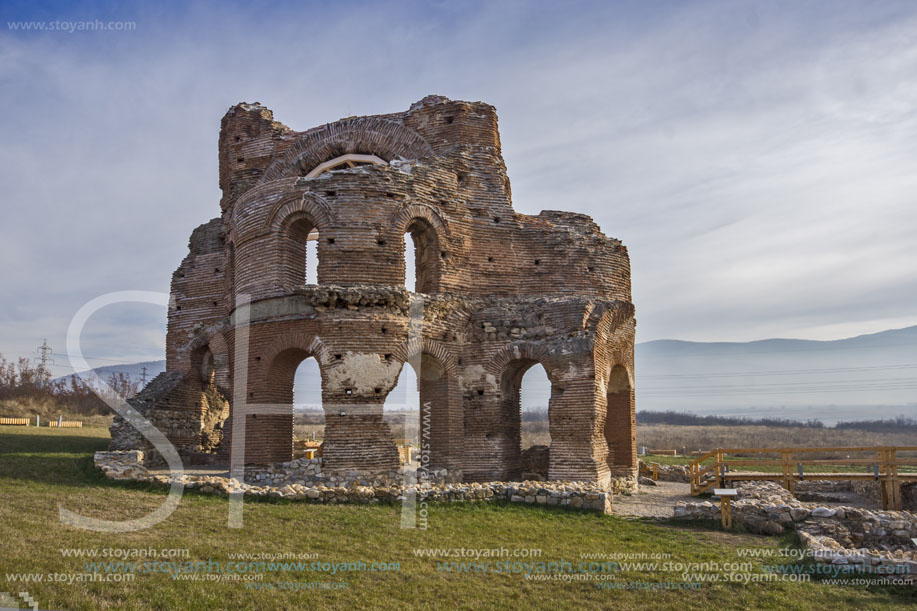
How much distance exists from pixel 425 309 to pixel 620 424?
7.02 metres

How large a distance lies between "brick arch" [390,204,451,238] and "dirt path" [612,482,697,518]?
8173mm

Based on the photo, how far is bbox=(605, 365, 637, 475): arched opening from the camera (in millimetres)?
20016

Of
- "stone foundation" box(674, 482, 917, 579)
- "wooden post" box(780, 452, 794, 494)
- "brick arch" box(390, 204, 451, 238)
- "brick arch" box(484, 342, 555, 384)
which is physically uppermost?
"brick arch" box(390, 204, 451, 238)

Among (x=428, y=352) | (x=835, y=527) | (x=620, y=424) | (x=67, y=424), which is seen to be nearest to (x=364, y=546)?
(x=428, y=352)

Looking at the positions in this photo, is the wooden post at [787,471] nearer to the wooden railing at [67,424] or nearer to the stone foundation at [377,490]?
the stone foundation at [377,490]

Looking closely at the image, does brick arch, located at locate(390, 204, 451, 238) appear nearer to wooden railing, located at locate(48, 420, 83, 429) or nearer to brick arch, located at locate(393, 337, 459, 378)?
brick arch, located at locate(393, 337, 459, 378)

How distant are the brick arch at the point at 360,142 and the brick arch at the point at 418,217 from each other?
10.0ft

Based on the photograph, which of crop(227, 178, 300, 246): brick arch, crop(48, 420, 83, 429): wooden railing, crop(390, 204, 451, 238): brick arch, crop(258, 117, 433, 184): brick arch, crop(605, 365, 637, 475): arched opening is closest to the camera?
crop(390, 204, 451, 238): brick arch

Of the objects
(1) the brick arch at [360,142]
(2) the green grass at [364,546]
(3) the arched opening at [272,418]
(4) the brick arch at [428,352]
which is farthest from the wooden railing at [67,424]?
(4) the brick arch at [428,352]

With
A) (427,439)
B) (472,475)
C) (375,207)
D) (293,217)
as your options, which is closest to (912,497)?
(472,475)

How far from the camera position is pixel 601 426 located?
58.1 feet

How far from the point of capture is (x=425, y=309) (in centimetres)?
1759

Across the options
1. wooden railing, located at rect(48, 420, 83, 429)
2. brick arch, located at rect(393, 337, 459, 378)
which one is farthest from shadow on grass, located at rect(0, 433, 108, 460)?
wooden railing, located at rect(48, 420, 83, 429)

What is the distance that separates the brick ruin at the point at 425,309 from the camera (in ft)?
54.4
